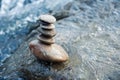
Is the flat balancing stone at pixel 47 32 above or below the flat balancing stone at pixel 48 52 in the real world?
above

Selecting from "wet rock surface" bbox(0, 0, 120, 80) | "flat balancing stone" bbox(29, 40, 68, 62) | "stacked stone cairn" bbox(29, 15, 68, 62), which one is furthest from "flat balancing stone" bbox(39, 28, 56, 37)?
"wet rock surface" bbox(0, 0, 120, 80)

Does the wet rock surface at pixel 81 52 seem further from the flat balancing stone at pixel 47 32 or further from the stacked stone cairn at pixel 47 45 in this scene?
the flat balancing stone at pixel 47 32

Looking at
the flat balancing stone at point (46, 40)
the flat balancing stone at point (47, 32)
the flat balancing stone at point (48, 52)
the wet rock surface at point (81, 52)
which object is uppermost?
the flat balancing stone at point (47, 32)

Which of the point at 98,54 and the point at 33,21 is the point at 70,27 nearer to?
the point at 98,54

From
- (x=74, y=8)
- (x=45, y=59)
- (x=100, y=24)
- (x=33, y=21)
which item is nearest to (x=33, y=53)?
(x=45, y=59)

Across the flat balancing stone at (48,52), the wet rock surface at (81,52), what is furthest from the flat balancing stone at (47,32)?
the wet rock surface at (81,52)

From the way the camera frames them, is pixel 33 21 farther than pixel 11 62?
Yes

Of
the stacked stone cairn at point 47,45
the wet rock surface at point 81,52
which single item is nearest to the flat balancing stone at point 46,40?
the stacked stone cairn at point 47,45
